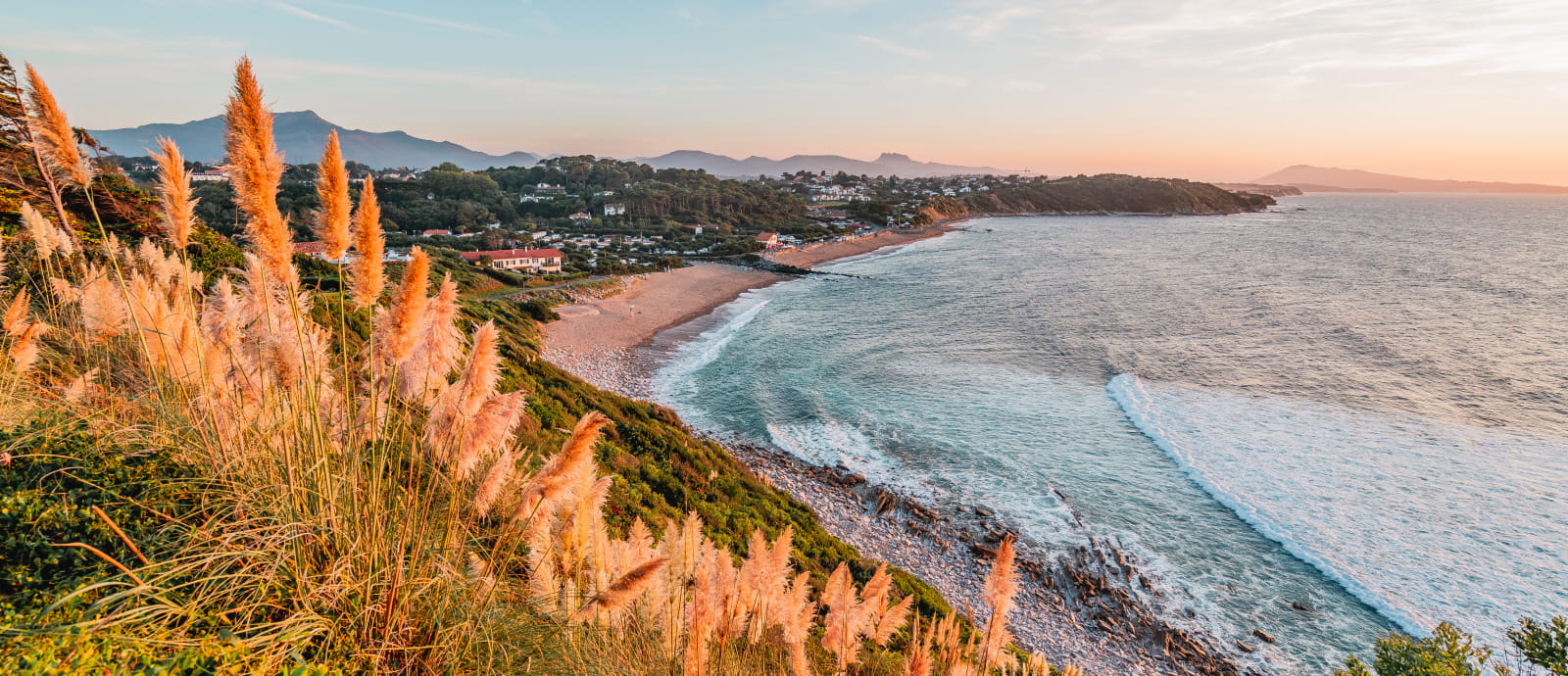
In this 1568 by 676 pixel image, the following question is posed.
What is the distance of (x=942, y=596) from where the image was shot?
40.7 feet

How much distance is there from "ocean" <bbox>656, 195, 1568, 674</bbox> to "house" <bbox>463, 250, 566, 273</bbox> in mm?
17286

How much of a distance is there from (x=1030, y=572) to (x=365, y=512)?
1401 centimetres

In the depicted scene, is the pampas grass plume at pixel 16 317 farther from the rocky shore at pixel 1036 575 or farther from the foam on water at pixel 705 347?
the foam on water at pixel 705 347

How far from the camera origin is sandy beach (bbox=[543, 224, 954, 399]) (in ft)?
90.9

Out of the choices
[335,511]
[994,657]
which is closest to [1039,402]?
[994,657]

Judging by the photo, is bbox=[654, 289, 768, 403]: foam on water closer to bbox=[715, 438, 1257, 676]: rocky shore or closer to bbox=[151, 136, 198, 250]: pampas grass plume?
bbox=[715, 438, 1257, 676]: rocky shore

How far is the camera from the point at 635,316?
1522 inches

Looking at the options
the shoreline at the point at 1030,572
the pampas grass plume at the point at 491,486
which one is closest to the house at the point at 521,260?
the shoreline at the point at 1030,572

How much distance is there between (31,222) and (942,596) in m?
13.1

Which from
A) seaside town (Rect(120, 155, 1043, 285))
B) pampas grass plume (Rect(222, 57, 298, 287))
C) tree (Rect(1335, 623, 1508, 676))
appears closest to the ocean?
tree (Rect(1335, 623, 1508, 676))

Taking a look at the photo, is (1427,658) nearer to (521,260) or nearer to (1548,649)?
(1548,649)

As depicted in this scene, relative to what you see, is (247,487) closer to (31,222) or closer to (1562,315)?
(31,222)

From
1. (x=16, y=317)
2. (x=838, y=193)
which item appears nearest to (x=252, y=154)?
(x=16, y=317)

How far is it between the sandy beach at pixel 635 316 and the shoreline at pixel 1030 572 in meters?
8.79
